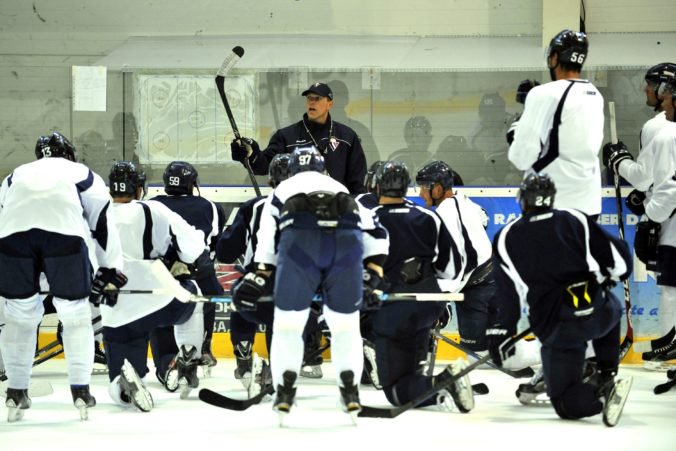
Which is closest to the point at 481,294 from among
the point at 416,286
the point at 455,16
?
the point at 416,286

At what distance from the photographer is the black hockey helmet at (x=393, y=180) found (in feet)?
19.6

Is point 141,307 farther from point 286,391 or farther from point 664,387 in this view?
point 664,387

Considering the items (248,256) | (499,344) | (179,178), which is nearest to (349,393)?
(499,344)

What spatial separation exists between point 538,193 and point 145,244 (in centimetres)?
211

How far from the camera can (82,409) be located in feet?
19.0

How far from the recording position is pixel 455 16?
10797mm

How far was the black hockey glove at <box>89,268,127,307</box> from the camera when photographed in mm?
5867

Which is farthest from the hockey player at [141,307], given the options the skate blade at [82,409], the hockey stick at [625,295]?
the hockey stick at [625,295]

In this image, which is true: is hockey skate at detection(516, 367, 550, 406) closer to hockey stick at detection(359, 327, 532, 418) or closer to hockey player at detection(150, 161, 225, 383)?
hockey stick at detection(359, 327, 532, 418)

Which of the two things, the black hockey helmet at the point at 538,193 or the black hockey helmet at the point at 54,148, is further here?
the black hockey helmet at the point at 54,148

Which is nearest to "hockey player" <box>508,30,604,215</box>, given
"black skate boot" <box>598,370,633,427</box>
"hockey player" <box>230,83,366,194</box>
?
"black skate boot" <box>598,370,633,427</box>

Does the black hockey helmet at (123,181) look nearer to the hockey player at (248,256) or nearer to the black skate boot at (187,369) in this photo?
the hockey player at (248,256)

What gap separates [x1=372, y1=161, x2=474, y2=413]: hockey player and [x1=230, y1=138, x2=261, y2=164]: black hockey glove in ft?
7.01

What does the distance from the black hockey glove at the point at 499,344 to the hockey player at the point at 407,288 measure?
0.18 metres
